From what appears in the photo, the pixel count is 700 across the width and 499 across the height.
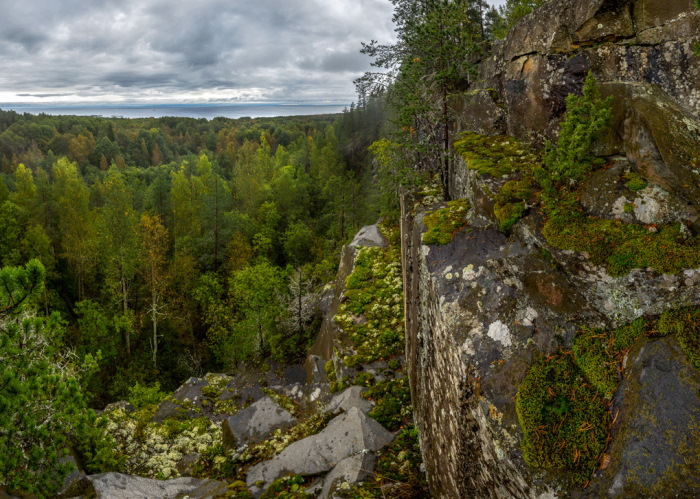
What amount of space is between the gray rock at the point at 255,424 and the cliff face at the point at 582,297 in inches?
197

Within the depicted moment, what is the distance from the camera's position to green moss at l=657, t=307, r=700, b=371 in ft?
12.1

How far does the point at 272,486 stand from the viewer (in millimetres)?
7332

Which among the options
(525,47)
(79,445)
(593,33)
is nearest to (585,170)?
(593,33)

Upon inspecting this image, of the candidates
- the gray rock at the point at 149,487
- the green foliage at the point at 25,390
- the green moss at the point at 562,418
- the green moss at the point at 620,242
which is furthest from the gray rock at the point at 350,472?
the green moss at the point at 620,242

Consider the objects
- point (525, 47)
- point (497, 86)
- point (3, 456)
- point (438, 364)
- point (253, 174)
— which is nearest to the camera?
point (3, 456)

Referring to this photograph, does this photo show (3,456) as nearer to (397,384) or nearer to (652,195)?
(397,384)

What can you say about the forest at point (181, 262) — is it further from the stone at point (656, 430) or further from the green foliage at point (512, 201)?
the stone at point (656, 430)

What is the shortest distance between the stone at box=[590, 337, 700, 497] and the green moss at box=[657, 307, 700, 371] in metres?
0.07

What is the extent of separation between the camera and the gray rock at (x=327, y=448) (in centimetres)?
754

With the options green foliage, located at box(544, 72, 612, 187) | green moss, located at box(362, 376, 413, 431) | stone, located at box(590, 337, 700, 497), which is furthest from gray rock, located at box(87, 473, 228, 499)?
green foliage, located at box(544, 72, 612, 187)

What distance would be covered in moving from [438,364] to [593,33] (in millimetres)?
7320

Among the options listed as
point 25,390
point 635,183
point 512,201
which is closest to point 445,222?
point 512,201

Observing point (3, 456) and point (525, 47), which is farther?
point (525, 47)

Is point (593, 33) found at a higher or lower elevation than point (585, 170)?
higher
